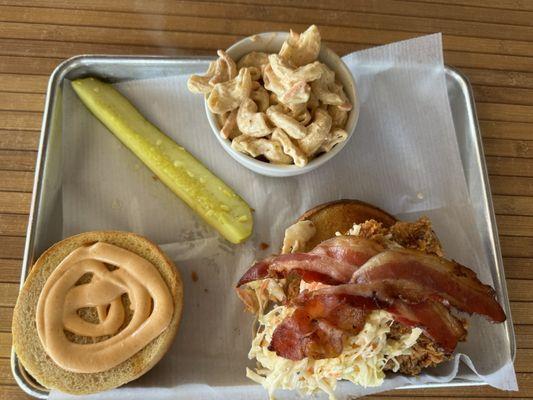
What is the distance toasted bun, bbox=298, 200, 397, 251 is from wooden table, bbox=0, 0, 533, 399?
55cm

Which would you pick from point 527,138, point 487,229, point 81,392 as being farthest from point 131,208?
point 527,138

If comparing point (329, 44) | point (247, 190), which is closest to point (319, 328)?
point (247, 190)

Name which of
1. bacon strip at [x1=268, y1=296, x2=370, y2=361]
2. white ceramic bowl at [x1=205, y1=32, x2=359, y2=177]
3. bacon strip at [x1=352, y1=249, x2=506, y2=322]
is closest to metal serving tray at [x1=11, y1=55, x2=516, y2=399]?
white ceramic bowl at [x1=205, y1=32, x2=359, y2=177]

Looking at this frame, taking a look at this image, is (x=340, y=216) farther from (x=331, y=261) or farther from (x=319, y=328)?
(x=319, y=328)

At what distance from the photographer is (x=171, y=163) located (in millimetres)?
1701

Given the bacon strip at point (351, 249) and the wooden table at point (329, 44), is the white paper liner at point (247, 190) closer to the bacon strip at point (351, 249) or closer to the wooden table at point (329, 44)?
the wooden table at point (329, 44)

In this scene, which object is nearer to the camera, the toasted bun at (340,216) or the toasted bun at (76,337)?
the toasted bun at (76,337)

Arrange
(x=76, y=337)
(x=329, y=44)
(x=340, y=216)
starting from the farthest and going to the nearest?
(x=329, y=44) < (x=340, y=216) < (x=76, y=337)

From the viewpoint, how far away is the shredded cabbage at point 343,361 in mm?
1266

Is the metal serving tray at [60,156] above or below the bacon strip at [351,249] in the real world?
above

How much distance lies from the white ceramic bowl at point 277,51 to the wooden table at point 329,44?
1.19ft

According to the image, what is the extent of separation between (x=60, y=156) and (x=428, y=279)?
1282 millimetres

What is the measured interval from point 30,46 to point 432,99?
5.01ft

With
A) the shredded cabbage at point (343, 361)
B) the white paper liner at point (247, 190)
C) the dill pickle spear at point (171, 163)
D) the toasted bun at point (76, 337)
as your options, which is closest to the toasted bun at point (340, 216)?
the white paper liner at point (247, 190)
